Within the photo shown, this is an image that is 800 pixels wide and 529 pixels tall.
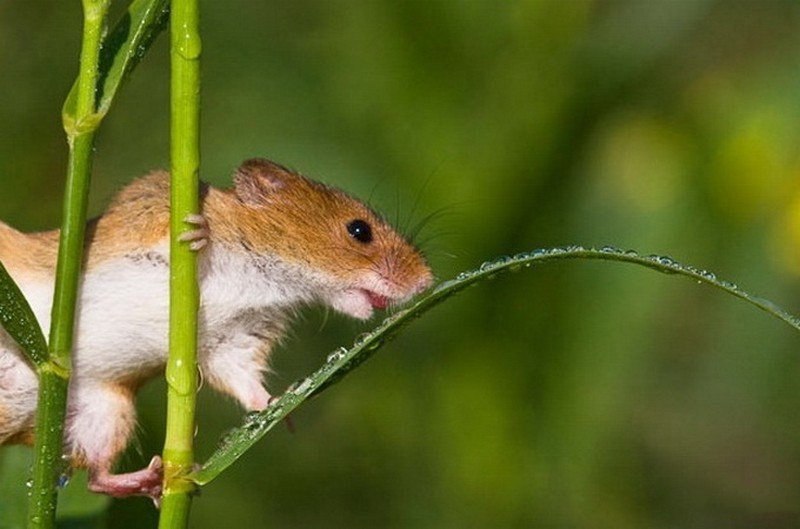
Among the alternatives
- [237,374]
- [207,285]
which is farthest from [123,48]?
[237,374]

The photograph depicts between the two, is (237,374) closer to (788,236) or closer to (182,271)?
(182,271)

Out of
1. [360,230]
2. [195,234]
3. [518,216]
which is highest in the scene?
[518,216]

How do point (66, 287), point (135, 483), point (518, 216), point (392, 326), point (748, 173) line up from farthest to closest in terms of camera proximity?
1. point (748, 173)
2. point (518, 216)
3. point (135, 483)
4. point (392, 326)
5. point (66, 287)

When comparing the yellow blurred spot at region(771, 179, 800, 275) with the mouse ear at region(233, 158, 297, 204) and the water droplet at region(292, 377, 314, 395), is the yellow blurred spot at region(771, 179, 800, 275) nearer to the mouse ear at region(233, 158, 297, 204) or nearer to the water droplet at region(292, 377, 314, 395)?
the mouse ear at region(233, 158, 297, 204)

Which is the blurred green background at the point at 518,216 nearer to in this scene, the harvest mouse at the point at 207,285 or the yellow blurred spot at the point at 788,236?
the yellow blurred spot at the point at 788,236

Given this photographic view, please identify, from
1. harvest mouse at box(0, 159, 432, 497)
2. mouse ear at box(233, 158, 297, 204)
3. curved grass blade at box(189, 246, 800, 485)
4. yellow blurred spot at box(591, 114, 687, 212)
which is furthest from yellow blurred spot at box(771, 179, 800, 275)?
curved grass blade at box(189, 246, 800, 485)

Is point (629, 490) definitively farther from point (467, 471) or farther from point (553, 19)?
point (553, 19)
